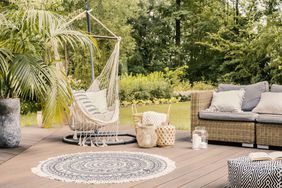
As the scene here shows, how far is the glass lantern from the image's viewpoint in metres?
5.44

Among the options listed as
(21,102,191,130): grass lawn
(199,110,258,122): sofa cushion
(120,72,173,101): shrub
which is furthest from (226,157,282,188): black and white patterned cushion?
(120,72,173,101): shrub

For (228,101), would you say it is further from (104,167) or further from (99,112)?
(104,167)

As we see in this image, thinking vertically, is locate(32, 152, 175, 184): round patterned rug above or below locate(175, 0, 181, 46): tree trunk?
below

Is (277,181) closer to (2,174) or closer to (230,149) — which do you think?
(230,149)

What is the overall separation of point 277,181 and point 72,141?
11.1ft

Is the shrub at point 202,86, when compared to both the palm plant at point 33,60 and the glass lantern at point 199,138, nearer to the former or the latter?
the glass lantern at point 199,138

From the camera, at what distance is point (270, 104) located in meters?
5.72

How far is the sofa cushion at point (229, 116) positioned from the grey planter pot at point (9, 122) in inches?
99.9

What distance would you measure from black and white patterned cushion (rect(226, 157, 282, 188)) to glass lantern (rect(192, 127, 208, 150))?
1.93 metres

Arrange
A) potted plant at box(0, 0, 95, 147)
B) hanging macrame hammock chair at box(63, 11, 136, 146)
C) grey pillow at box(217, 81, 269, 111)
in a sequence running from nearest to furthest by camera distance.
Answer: potted plant at box(0, 0, 95, 147) < hanging macrame hammock chair at box(63, 11, 136, 146) < grey pillow at box(217, 81, 269, 111)

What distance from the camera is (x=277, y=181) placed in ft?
10.8

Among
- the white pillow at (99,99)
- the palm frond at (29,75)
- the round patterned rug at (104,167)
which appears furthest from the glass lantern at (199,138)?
the palm frond at (29,75)

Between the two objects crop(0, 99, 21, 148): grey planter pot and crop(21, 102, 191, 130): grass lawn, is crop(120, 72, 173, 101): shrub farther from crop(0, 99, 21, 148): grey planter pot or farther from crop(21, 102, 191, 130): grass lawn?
crop(0, 99, 21, 148): grey planter pot

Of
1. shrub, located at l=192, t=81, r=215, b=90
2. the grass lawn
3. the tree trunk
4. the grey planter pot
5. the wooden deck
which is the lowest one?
the wooden deck
